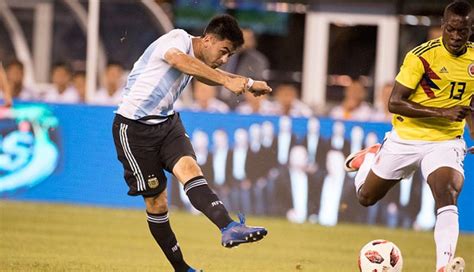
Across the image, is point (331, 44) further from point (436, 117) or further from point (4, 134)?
point (436, 117)

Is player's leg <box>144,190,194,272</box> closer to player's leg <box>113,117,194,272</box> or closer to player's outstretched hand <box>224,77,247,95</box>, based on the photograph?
player's leg <box>113,117,194,272</box>

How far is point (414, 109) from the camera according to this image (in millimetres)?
9758

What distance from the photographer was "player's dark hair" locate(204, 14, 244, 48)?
9359 mm

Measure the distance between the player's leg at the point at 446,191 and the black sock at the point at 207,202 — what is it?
1.69 metres

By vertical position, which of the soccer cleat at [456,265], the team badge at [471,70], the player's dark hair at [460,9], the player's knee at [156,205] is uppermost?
the player's dark hair at [460,9]

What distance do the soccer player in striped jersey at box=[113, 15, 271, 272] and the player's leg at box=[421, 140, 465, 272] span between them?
5.73ft

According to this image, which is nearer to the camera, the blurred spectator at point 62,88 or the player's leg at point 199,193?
the player's leg at point 199,193

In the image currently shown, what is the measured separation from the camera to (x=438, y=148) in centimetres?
996

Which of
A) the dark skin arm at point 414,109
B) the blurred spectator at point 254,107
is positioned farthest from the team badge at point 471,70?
the blurred spectator at point 254,107

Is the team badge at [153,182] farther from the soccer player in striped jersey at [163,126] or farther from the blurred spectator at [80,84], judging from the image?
the blurred spectator at [80,84]

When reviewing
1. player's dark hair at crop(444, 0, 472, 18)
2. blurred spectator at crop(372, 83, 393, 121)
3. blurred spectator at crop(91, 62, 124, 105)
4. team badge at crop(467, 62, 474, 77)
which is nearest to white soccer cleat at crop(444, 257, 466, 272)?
team badge at crop(467, 62, 474, 77)

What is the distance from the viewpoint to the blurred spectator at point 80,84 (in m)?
17.7

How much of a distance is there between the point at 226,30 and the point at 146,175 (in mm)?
1378

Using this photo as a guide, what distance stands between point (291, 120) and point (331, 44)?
17.8 ft
